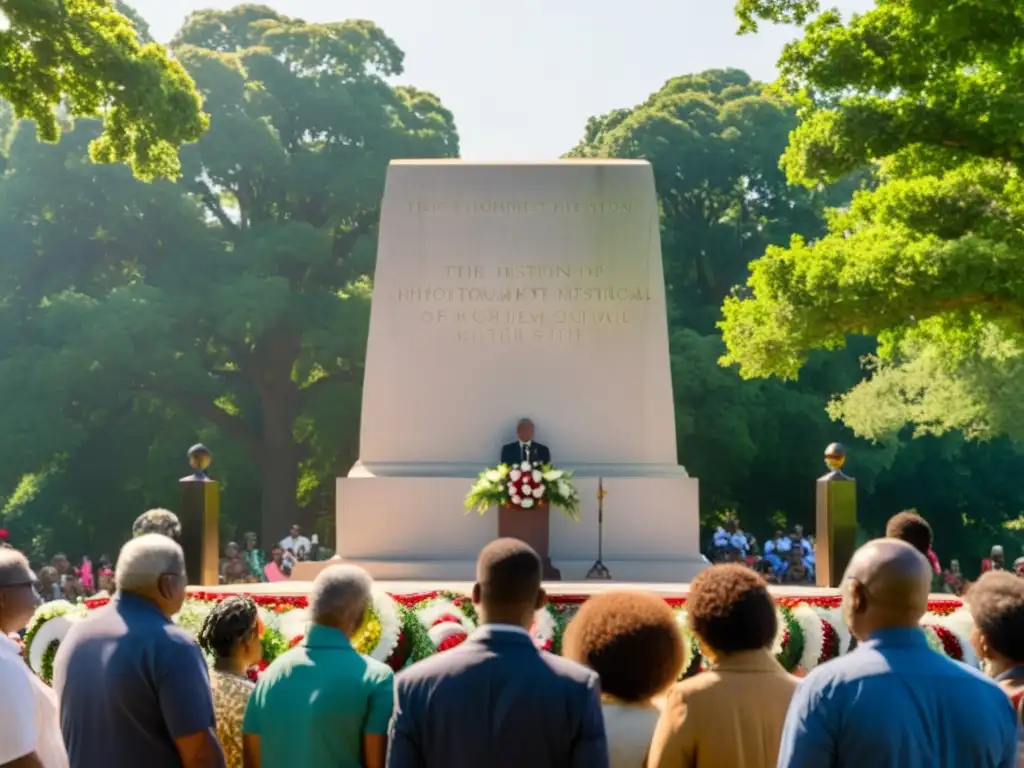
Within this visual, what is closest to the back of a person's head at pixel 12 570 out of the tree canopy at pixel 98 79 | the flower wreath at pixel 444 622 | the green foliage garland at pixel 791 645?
the flower wreath at pixel 444 622

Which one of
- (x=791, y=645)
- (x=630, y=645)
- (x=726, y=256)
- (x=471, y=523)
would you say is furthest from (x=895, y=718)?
(x=726, y=256)

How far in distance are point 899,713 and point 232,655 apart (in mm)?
2293

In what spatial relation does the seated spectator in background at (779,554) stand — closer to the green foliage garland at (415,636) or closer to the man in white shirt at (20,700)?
the green foliage garland at (415,636)

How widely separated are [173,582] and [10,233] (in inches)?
1224

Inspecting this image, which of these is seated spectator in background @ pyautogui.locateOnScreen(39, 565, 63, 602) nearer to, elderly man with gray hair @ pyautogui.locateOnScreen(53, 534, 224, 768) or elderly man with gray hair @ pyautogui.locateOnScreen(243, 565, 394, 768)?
elderly man with gray hair @ pyautogui.locateOnScreen(53, 534, 224, 768)

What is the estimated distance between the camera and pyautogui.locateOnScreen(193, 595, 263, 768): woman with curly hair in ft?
15.7

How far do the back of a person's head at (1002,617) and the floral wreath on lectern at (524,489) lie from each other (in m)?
8.99

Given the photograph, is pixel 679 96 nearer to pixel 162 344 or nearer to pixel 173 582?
pixel 162 344

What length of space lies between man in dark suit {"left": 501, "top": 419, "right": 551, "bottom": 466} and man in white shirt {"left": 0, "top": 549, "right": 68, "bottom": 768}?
9.30 m

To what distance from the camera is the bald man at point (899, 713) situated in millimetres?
3367

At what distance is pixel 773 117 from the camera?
120ft

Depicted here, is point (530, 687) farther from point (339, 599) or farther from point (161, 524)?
point (161, 524)

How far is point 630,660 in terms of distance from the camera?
3.92 metres

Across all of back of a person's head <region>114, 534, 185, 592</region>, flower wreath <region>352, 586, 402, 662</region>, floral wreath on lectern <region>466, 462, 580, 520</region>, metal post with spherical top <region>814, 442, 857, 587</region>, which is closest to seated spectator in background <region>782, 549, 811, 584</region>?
floral wreath on lectern <region>466, 462, 580, 520</region>
